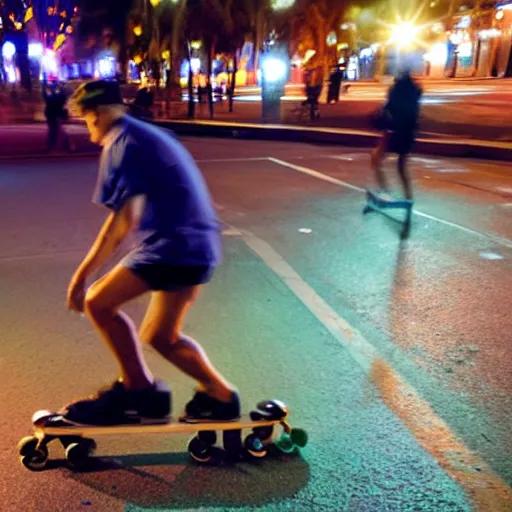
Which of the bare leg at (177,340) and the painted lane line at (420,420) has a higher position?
the bare leg at (177,340)

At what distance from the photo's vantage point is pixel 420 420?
396cm

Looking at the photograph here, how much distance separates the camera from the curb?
15.3 meters

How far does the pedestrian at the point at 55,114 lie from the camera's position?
626 inches

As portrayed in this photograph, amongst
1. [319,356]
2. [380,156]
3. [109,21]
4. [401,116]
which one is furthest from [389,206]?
[109,21]

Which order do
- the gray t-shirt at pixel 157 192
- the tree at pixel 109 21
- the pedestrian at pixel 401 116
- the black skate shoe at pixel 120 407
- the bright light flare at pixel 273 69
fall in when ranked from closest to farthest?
the gray t-shirt at pixel 157 192 < the black skate shoe at pixel 120 407 < the pedestrian at pixel 401 116 < the bright light flare at pixel 273 69 < the tree at pixel 109 21

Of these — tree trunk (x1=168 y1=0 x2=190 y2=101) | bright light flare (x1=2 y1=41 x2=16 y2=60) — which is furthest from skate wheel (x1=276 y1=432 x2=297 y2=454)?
bright light flare (x1=2 y1=41 x2=16 y2=60)

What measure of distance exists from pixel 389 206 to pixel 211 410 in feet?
19.9

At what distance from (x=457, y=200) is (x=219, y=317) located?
235 inches

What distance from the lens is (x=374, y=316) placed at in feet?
18.5

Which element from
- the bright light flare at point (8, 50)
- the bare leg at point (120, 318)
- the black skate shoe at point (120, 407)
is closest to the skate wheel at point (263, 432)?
the black skate shoe at point (120, 407)

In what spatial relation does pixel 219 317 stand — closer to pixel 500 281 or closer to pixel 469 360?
pixel 469 360

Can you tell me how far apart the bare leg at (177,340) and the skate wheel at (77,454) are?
62cm

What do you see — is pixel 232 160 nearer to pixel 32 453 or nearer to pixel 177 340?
pixel 177 340

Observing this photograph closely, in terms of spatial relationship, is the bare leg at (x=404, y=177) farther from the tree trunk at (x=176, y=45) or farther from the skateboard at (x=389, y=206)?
the tree trunk at (x=176, y=45)
